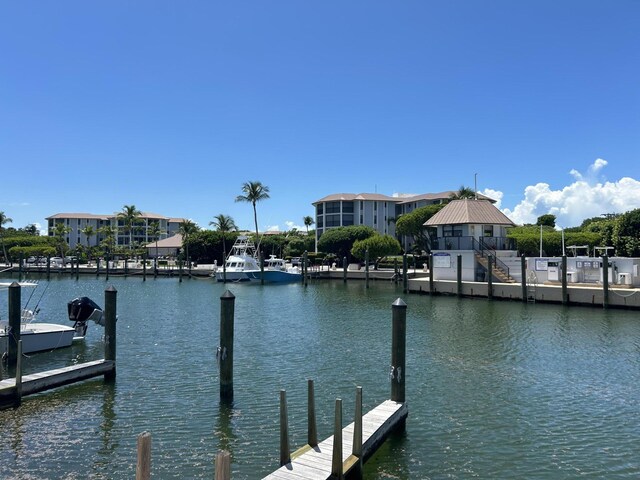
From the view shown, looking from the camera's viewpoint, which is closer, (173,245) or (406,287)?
(406,287)

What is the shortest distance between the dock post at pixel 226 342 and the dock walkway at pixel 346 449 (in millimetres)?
4924

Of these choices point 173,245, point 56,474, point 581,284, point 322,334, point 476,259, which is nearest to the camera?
point 56,474

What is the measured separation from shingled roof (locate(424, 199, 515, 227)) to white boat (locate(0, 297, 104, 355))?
35845 mm

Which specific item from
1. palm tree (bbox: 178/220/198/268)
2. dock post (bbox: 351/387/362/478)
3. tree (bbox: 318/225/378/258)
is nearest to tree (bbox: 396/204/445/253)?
tree (bbox: 318/225/378/258)

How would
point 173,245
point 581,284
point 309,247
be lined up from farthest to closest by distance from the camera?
point 173,245
point 309,247
point 581,284

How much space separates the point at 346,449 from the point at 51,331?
698 inches

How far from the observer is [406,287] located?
52438 millimetres

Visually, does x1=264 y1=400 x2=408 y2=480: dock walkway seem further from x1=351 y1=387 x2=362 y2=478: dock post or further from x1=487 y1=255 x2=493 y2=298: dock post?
x1=487 y1=255 x2=493 y2=298: dock post

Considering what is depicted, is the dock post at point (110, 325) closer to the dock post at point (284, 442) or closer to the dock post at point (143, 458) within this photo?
the dock post at point (284, 442)

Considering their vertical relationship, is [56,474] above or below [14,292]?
below

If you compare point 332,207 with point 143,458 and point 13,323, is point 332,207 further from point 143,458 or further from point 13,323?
point 143,458

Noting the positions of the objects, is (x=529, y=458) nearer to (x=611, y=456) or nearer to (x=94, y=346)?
(x=611, y=456)

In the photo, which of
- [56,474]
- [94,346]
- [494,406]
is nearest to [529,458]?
[494,406]

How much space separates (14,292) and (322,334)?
15.1 meters
